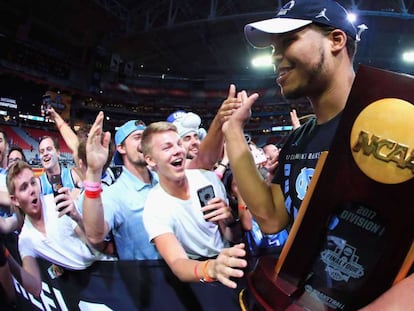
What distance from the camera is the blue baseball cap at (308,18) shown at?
3.60ft

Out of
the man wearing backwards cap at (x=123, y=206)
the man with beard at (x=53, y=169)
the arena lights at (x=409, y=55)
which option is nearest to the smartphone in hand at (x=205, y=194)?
the man wearing backwards cap at (x=123, y=206)

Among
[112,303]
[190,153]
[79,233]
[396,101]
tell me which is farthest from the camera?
[190,153]

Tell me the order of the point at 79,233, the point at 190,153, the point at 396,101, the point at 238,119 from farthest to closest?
the point at 190,153 → the point at 79,233 → the point at 238,119 → the point at 396,101

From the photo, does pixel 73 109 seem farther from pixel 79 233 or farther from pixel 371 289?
pixel 371 289

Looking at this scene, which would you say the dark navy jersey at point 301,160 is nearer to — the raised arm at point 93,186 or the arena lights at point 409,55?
the raised arm at point 93,186

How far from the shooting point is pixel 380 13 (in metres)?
9.67

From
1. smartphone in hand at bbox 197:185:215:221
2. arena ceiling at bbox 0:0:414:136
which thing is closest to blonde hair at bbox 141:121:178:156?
smartphone in hand at bbox 197:185:215:221

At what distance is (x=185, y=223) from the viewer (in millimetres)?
1790

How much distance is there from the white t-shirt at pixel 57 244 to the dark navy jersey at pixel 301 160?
1.28 meters

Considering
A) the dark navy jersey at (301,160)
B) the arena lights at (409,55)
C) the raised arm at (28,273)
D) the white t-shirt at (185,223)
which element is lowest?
the raised arm at (28,273)

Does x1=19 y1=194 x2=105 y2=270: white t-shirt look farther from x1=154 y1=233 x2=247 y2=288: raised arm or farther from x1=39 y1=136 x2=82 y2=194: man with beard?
x1=39 y1=136 x2=82 y2=194: man with beard

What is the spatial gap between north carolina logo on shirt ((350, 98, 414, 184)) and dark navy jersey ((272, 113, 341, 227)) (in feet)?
1.27

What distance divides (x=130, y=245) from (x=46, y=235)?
547 millimetres

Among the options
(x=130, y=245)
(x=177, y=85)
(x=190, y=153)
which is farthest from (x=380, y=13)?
(x=177, y=85)
